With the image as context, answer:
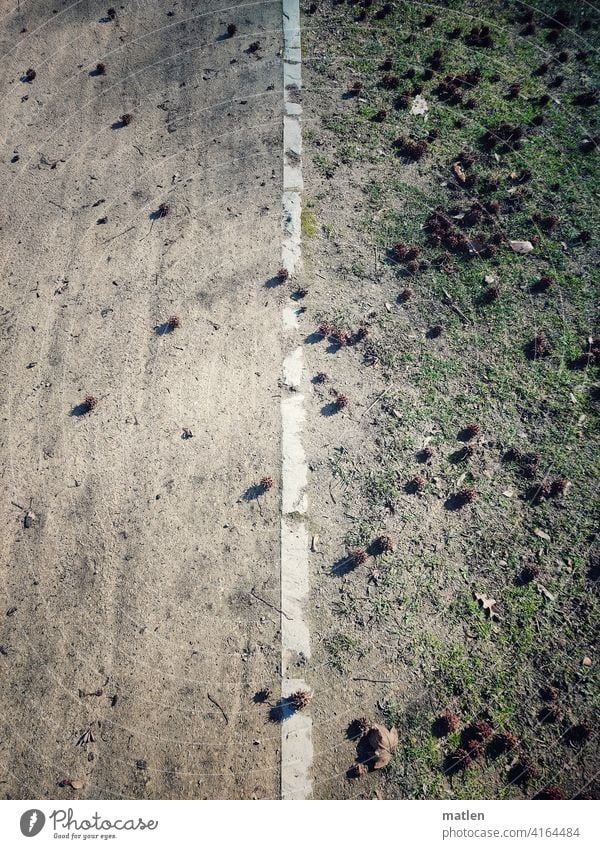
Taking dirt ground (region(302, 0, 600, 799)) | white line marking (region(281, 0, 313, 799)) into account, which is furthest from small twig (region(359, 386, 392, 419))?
white line marking (region(281, 0, 313, 799))

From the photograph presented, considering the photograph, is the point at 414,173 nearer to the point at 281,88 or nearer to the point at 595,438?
the point at 281,88

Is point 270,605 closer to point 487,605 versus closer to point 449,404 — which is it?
point 487,605

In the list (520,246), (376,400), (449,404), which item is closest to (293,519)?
(376,400)

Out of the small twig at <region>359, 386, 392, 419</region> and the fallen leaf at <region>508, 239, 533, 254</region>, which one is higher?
the fallen leaf at <region>508, 239, 533, 254</region>

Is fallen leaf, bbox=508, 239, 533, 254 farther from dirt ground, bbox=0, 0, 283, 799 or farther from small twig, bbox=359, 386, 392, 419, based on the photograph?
dirt ground, bbox=0, 0, 283, 799

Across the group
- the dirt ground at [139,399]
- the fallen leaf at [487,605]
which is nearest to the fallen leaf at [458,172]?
the dirt ground at [139,399]

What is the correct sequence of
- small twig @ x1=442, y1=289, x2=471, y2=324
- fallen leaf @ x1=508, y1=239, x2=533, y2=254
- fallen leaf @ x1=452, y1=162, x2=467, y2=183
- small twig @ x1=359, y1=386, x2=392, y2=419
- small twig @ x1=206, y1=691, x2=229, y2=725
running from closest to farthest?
small twig @ x1=206, y1=691, x2=229, y2=725 → small twig @ x1=359, y1=386, x2=392, y2=419 → small twig @ x1=442, y1=289, x2=471, y2=324 → fallen leaf @ x1=508, y1=239, x2=533, y2=254 → fallen leaf @ x1=452, y1=162, x2=467, y2=183
